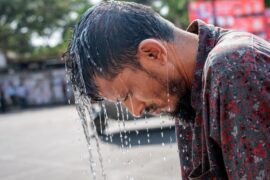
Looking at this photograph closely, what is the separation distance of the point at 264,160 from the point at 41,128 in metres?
12.9

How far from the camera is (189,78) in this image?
1366mm

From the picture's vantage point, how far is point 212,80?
1086 mm

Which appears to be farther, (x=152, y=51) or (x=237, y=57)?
(x=152, y=51)

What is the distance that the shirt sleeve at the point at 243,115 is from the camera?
1023 mm

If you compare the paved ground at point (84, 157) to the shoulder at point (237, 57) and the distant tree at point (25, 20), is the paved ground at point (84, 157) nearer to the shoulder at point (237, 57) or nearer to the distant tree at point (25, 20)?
the shoulder at point (237, 57)

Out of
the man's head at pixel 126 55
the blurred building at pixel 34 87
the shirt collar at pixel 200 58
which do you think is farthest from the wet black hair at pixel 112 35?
the blurred building at pixel 34 87

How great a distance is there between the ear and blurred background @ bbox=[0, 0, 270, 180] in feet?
1.41

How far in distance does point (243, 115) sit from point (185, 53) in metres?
0.39

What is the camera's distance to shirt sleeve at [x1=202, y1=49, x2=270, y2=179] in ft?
3.36

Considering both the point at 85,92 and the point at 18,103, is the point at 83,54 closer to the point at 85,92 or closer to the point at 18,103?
the point at 85,92

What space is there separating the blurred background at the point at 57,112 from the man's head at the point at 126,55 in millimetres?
255

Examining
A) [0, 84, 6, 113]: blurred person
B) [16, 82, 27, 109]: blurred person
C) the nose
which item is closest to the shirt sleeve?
the nose

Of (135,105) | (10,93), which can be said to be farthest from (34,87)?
(135,105)

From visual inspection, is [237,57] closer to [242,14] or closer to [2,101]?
[242,14]
